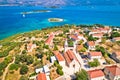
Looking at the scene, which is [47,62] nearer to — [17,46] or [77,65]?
[77,65]

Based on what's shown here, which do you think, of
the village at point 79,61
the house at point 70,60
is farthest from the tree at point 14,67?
the house at point 70,60

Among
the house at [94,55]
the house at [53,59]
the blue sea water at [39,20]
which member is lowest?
the blue sea water at [39,20]

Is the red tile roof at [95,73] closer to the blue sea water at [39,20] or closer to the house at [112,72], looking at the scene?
the house at [112,72]

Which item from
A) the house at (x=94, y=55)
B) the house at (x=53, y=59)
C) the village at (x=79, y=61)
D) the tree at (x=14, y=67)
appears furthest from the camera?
the house at (x=94, y=55)

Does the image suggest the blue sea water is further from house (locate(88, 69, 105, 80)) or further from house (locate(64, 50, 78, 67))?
house (locate(88, 69, 105, 80))

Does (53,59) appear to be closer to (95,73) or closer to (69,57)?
(69,57)

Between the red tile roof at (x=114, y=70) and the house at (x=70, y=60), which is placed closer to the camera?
the red tile roof at (x=114, y=70)

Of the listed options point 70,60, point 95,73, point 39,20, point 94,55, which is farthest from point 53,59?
point 39,20

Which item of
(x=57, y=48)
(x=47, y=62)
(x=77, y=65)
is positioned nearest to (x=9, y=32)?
(x=57, y=48)
